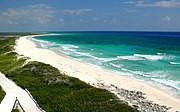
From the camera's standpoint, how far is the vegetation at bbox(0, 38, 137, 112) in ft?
115

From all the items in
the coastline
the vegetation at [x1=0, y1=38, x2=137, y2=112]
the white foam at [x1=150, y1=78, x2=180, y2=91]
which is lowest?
the white foam at [x1=150, y1=78, x2=180, y2=91]

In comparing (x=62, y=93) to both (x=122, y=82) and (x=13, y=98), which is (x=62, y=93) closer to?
(x=13, y=98)

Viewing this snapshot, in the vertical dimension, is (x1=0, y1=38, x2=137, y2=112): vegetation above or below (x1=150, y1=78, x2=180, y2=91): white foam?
above

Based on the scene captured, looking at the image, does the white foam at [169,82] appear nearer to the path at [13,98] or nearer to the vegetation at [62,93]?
the vegetation at [62,93]

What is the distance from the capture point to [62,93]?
41.1m

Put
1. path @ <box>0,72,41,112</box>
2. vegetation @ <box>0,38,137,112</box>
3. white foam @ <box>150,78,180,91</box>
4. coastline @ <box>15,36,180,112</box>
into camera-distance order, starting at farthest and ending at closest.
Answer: white foam @ <box>150,78,180,91</box> < coastline @ <box>15,36,180,112</box> < vegetation @ <box>0,38,137,112</box> < path @ <box>0,72,41,112</box>

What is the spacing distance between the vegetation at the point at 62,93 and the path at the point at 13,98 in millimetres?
1086

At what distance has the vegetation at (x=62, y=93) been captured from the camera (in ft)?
115

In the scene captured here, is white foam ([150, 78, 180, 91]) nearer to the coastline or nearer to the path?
the coastline

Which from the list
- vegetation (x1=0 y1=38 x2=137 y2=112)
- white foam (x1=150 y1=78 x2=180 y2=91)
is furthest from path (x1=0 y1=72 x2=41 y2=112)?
white foam (x1=150 y1=78 x2=180 y2=91)

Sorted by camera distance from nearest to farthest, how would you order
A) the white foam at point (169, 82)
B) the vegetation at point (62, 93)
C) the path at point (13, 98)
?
the path at point (13, 98) < the vegetation at point (62, 93) < the white foam at point (169, 82)

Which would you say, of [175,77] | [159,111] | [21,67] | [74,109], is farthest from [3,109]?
[175,77]

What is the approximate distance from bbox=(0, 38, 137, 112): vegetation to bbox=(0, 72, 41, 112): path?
3.56 feet

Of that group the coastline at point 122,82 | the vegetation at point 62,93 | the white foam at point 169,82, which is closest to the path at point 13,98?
the vegetation at point 62,93
